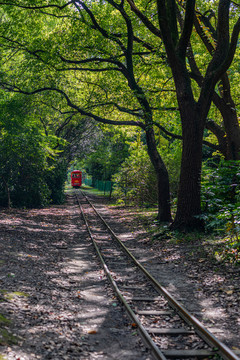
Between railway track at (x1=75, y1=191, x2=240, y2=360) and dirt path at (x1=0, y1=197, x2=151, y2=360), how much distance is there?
20 centimetres

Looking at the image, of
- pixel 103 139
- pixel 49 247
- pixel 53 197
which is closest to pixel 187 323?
pixel 49 247

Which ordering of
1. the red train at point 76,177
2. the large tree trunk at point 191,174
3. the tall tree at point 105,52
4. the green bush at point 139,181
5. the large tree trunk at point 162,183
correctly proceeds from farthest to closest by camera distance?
the red train at point 76,177
the green bush at point 139,181
the large tree trunk at point 162,183
the tall tree at point 105,52
the large tree trunk at point 191,174

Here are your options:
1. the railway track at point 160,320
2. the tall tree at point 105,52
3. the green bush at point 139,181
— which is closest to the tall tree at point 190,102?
the tall tree at point 105,52

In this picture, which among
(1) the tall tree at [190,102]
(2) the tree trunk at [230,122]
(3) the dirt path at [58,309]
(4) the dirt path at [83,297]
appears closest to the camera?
(3) the dirt path at [58,309]

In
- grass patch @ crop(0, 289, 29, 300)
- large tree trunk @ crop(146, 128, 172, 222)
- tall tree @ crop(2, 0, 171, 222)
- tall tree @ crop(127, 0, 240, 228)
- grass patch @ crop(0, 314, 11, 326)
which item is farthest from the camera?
large tree trunk @ crop(146, 128, 172, 222)

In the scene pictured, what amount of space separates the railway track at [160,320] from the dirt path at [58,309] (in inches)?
7.9

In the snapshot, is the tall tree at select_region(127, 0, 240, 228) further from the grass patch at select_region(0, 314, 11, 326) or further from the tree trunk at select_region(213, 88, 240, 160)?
the grass patch at select_region(0, 314, 11, 326)

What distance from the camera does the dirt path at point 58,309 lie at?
509 cm

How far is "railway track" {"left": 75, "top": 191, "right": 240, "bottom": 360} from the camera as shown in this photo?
489cm

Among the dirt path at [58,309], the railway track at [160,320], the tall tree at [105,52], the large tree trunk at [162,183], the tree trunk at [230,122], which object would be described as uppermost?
the tall tree at [105,52]

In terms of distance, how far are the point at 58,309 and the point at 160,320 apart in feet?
6.16

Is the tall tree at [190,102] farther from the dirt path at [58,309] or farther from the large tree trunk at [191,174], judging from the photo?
the dirt path at [58,309]

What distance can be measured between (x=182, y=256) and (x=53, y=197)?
77.4 feet

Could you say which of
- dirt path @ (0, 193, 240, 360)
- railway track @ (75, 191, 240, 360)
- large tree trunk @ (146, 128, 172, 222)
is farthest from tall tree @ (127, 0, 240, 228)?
railway track @ (75, 191, 240, 360)
